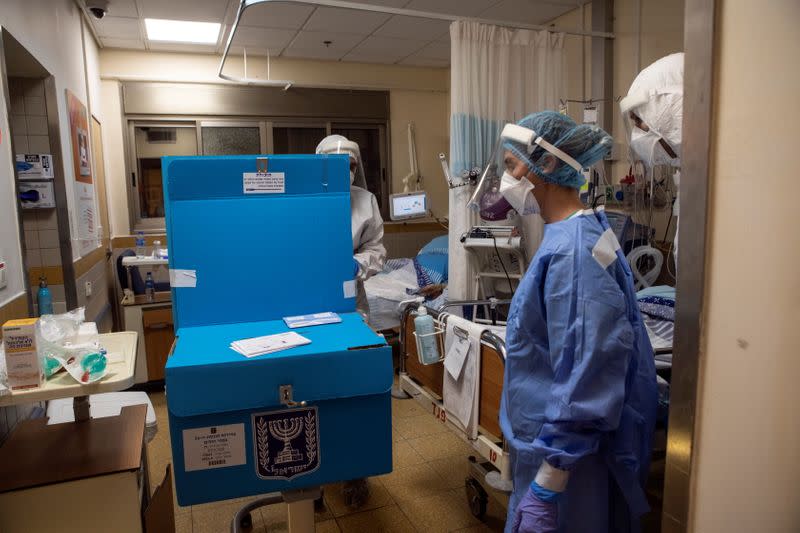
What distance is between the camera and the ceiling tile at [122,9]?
12.1 ft

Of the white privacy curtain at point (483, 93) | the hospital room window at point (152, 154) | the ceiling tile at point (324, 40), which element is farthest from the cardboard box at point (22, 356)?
the hospital room window at point (152, 154)

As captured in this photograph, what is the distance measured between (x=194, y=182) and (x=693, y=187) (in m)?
1.25

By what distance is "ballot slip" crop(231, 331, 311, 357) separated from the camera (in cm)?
131

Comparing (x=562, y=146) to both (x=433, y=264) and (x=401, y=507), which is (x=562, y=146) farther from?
(x=433, y=264)

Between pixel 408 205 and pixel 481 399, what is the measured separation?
3039mm

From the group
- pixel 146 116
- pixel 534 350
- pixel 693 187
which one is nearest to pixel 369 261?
pixel 534 350

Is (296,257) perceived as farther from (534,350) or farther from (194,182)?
(534,350)

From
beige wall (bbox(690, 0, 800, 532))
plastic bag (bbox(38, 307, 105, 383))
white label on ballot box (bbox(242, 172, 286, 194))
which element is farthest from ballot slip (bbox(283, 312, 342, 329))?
beige wall (bbox(690, 0, 800, 532))

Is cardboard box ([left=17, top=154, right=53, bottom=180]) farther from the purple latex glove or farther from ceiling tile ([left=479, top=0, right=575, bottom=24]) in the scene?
ceiling tile ([left=479, top=0, right=575, bottom=24])

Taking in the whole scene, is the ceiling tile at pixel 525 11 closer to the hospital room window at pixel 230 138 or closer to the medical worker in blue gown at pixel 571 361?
the hospital room window at pixel 230 138

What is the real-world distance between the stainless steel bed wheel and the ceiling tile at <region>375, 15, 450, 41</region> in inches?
137

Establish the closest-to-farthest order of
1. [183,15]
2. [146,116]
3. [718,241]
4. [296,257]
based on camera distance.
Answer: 1. [718,241]
2. [296,257]
3. [183,15]
4. [146,116]

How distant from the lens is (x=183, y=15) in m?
3.97

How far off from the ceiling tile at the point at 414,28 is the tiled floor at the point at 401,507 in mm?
3279
